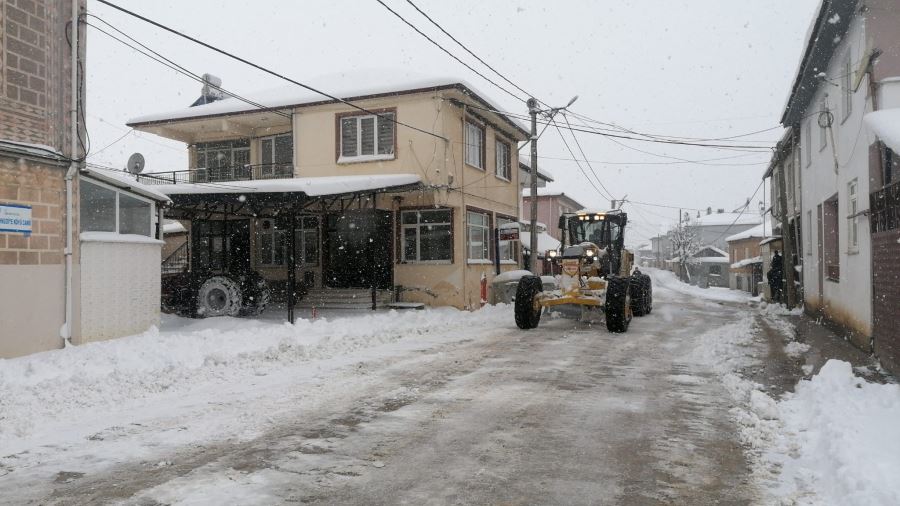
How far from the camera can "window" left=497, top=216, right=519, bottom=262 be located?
24016 mm

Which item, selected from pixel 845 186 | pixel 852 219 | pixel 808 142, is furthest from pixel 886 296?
pixel 808 142

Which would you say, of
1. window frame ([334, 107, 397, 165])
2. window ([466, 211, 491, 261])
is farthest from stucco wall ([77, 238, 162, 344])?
window ([466, 211, 491, 261])

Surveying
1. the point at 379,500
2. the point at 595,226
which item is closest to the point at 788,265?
the point at 595,226

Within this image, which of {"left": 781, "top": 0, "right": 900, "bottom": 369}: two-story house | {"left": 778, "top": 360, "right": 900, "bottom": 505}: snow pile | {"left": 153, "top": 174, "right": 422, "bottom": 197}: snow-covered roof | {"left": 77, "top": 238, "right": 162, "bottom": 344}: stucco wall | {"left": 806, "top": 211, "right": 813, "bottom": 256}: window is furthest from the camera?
{"left": 806, "top": 211, "right": 813, "bottom": 256}: window

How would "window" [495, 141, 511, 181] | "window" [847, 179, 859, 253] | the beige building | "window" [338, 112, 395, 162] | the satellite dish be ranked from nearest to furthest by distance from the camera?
the beige building, "window" [847, 179, 859, 253], the satellite dish, "window" [338, 112, 395, 162], "window" [495, 141, 511, 181]

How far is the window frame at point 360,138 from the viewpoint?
62.6 feet

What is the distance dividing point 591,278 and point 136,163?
12.1 meters

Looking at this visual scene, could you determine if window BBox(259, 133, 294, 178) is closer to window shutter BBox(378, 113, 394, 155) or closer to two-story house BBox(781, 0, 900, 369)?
window shutter BBox(378, 113, 394, 155)

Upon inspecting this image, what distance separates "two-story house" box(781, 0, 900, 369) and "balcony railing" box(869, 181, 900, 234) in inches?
0.6

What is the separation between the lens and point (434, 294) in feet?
63.6

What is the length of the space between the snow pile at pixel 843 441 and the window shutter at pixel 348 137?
1527cm

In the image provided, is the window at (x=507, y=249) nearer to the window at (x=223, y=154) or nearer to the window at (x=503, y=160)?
the window at (x=503, y=160)

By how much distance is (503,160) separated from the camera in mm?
24922

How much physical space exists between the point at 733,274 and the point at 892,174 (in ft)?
124
